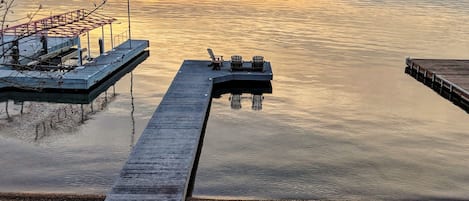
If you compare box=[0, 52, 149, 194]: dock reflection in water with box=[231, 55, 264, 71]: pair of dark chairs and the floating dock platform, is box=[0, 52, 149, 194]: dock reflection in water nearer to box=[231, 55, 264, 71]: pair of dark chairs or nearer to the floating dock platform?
the floating dock platform

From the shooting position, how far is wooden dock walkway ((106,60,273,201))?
1128cm

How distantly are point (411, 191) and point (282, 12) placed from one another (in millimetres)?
51149

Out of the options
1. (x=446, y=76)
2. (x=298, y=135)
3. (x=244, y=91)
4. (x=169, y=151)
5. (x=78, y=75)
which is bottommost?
(x=298, y=135)

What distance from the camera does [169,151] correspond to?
13766 millimetres

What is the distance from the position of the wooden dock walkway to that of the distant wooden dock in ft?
36.9

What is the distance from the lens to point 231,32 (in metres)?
44.1


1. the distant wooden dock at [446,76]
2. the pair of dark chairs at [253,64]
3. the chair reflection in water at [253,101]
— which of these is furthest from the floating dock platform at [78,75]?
the distant wooden dock at [446,76]

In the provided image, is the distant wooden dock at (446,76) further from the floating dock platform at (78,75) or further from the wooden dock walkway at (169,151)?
the floating dock platform at (78,75)

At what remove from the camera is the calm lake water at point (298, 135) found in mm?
14273

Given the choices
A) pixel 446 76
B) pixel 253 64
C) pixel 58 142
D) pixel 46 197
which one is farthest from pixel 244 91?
pixel 46 197

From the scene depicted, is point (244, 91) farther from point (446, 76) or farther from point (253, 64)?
point (446, 76)

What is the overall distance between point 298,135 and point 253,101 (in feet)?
15.9

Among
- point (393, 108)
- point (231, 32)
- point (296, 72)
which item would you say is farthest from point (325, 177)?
point (231, 32)

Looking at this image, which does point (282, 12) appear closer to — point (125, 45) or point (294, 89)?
point (125, 45)
